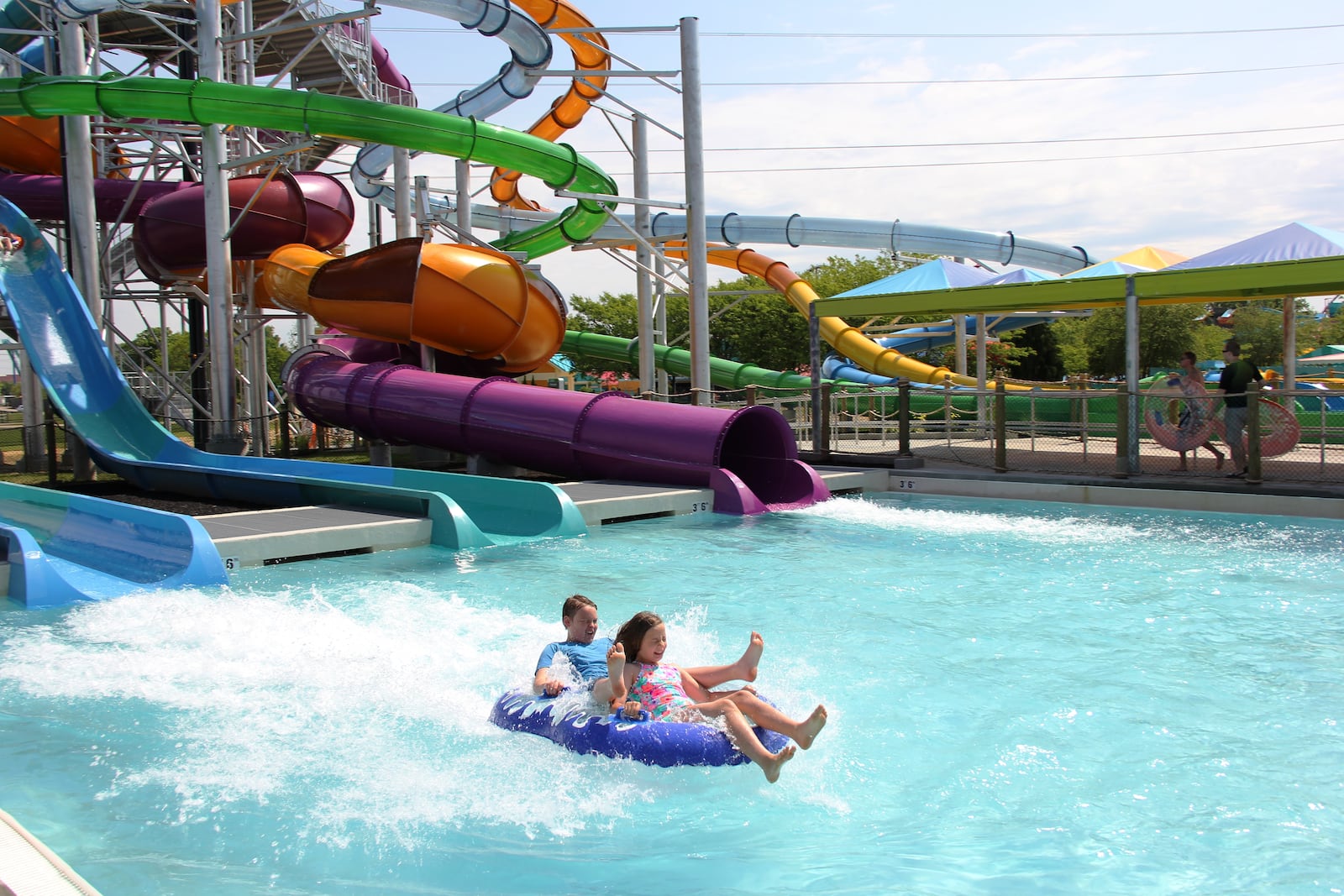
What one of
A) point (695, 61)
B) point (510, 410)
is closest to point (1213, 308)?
point (695, 61)

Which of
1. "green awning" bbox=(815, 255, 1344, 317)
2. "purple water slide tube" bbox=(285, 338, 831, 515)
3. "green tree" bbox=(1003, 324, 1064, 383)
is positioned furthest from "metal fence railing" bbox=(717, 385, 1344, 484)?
"green tree" bbox=(1003, 324, 1064, 383)

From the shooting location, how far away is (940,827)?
404 centimetres

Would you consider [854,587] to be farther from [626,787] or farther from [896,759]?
[626,787]

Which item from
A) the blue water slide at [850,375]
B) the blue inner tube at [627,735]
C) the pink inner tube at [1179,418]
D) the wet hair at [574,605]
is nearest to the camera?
the blue inner tube at [627,735]

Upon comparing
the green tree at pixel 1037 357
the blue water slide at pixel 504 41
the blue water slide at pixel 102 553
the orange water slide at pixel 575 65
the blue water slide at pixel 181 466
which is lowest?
the blue water slide at pixel 102 553

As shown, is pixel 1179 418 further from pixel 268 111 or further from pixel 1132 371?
pixel 268 111

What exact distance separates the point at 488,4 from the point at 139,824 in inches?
612

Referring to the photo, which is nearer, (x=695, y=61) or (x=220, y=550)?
(x=220, y=550)

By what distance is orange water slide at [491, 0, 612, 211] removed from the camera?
834 inches

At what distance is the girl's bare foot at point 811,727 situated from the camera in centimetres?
419

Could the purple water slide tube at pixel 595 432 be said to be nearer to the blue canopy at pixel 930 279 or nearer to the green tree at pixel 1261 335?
the blue canopy at pixel 930 279

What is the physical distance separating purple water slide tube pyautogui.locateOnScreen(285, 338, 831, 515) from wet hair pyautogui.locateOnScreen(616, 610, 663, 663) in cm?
676

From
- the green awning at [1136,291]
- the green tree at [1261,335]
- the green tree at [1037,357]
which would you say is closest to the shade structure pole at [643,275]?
the green awning at [1136,291]

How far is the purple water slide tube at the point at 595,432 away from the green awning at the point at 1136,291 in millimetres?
2824
